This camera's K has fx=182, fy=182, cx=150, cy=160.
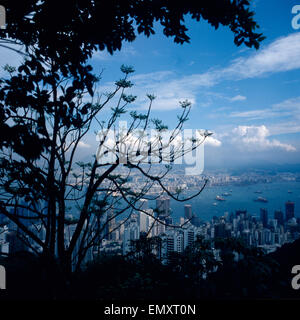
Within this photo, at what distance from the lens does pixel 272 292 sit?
211 cm

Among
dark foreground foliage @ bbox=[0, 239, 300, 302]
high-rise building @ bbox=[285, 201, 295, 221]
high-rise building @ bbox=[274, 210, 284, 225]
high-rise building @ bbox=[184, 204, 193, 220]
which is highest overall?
high-rise building @ bbox=[184, 204, 193, 220]

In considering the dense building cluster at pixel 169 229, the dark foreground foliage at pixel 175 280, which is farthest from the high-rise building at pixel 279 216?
the dark foreground foliage at pixel 175 280

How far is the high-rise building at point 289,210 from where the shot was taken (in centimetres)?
401

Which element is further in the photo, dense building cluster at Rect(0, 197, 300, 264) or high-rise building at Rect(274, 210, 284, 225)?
high-rise building at Rect(274, 210, 284, 225)

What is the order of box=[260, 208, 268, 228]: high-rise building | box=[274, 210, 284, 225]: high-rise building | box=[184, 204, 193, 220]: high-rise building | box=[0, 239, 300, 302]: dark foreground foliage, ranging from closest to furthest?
box=[0, 239, 300, 302]: dark foreground foliage < box=[184, 204, 193, 220]: high-rise building < box=[274, 210, 284, 225]: high-rise building < box=[260, 208, 268, 228]: high-rise building

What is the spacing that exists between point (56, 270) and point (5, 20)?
250cm

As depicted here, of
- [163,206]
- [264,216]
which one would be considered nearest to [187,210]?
[163,206]

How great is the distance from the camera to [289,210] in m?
4.08

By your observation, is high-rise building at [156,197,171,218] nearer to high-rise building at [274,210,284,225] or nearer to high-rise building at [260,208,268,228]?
high-rise building at [260,208,268,228]

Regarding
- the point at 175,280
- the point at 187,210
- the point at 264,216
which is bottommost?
the point at 175,280

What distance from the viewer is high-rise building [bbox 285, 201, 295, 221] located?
4008 millimetres

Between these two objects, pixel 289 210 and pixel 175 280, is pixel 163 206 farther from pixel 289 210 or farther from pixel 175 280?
pixel 289 210

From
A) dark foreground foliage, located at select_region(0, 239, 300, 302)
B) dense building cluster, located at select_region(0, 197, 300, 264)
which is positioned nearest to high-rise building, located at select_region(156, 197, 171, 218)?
dense building cluster, located at select_region(0, 197, 300, 264)

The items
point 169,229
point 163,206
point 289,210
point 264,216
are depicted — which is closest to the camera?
point 163,206
